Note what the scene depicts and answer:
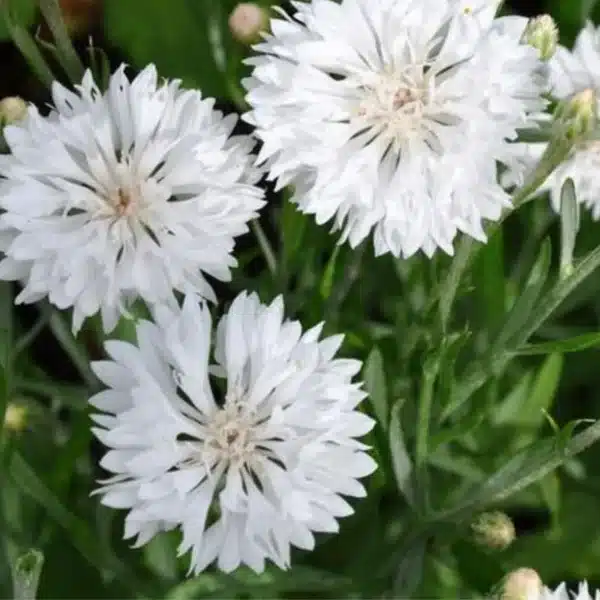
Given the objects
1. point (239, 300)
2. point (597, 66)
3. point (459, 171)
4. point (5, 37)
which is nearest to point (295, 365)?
point (239, 300)

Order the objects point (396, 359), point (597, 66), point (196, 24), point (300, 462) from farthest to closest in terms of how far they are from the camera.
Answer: point (196, 24) → point (396, 359) → point (597, 66) → point (300, 462)

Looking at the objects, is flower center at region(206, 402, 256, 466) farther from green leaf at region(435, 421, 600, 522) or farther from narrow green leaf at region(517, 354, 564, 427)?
narrow green leaf at region(517, 354, 564, 427)

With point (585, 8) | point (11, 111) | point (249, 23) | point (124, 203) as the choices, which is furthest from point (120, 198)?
point (585, 8)

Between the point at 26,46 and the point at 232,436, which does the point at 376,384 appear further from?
the point at 26,46

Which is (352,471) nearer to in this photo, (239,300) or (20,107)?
(239,300)

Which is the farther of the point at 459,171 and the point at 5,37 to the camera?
the point at 5,37

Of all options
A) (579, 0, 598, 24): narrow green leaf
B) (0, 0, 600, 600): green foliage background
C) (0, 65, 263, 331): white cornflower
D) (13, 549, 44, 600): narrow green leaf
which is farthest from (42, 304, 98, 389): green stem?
(579, 0, 598, 24): narrow green leaf
